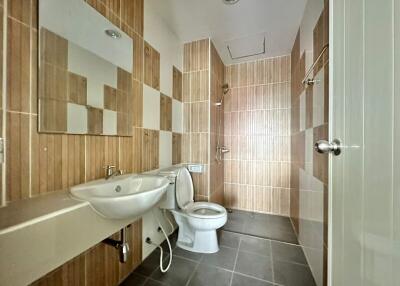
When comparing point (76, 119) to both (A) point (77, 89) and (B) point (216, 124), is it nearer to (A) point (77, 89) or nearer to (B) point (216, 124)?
(A) point (77, 89)

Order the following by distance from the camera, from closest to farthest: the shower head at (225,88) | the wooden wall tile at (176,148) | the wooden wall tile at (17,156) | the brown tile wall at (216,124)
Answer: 1. the wooden wall tile at (17,156)
2. the wooden wall tile at (176,148)
3. the brown tile wall at (216,124)
4. the shower head at (225,88)

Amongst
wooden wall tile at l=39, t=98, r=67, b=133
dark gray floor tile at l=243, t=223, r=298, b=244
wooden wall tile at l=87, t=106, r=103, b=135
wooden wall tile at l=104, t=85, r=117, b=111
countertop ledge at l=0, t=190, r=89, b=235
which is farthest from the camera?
dark gray floor tile at l=243, t=223, r=298, b=244

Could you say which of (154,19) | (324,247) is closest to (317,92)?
(324,247)

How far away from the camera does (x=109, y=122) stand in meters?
1.18

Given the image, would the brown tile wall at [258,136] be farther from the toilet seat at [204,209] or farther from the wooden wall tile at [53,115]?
the wooden wall tile at [53,115]

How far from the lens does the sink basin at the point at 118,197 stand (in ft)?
2.39

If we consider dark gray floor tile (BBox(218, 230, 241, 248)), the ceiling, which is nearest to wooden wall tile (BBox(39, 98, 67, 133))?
the ceiling

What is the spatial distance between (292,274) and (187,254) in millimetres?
882

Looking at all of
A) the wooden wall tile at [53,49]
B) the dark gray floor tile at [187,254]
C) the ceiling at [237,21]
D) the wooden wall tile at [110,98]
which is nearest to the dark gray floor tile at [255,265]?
the dark gray floor tile at [187,254]

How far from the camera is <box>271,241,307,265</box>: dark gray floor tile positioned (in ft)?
5.02

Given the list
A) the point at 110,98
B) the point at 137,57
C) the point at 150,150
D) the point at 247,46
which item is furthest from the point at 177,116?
the point at 247,46

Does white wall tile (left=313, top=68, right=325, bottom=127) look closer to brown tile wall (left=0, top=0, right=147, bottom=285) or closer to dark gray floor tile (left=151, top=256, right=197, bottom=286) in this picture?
brown tile wall (left=0, top=0, right=147, bottom=285)

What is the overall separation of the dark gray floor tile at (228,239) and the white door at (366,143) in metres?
1.21

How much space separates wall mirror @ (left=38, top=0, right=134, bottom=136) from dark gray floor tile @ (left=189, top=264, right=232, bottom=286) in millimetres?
1227
